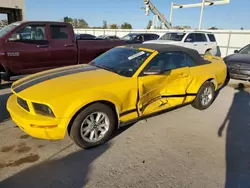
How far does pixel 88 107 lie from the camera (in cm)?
282

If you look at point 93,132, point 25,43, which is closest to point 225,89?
point 93,132

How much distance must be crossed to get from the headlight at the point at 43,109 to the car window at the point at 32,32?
3.87 meters

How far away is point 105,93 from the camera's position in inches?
114

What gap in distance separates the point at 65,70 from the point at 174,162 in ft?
8.15

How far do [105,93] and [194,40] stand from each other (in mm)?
9839

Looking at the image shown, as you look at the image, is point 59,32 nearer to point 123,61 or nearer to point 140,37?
point 123,61

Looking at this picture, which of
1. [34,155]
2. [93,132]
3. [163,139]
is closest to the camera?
[34,155]

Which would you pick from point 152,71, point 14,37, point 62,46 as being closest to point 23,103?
point 152,71

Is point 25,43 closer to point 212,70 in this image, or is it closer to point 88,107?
point 88,107

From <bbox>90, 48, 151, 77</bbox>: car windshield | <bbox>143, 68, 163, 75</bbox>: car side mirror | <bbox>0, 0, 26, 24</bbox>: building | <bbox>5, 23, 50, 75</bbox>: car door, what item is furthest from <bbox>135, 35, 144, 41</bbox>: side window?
<bbox>0, 0, 26, 24</bbox>: building

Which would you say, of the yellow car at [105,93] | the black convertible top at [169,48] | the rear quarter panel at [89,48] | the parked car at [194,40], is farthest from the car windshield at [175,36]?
the yellow car at [105,93]

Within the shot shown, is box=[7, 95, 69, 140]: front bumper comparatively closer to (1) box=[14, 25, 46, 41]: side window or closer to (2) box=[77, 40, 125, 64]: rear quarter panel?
(1) box=[14, 25, 46, 41]: side window

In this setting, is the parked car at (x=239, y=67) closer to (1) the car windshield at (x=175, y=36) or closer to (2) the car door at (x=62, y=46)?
(1) the car windshield at (x=175, y=36)

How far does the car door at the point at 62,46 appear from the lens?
6.16m
